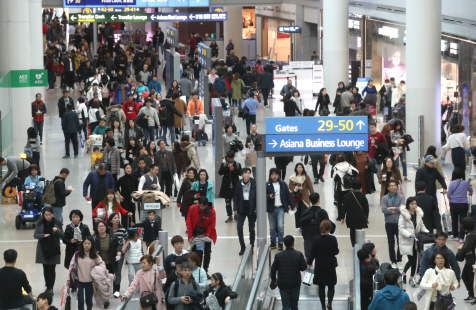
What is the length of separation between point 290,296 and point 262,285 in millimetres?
592

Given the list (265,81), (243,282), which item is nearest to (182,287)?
(243,282)

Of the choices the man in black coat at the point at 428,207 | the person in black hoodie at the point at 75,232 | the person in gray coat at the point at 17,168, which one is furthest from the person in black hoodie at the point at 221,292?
the person in gray coat at the point at 17,168

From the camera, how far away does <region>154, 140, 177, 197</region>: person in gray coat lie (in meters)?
16.1

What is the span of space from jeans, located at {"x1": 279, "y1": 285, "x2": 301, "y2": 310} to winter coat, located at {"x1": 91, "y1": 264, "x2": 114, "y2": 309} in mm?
2258

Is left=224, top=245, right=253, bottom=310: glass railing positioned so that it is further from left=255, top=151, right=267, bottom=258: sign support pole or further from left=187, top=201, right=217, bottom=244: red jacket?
left=187, top=201, right=217, bottom=244: red jacket

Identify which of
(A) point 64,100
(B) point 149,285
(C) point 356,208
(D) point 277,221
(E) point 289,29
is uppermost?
(E) point 289,29

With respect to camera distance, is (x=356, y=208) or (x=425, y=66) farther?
(x=425, y=66)

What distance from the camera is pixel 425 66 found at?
2084cm


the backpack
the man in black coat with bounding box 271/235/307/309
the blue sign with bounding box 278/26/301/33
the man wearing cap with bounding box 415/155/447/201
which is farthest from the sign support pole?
the blue sign with bounding box 278/26/301/33

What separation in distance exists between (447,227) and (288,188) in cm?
289

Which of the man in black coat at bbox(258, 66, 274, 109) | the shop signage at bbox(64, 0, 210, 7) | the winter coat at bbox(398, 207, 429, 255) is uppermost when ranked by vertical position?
the shop signage at bbox(64, 0, 210, 7)

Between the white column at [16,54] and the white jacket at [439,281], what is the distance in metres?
14.1

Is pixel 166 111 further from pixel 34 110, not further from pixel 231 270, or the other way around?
pixel 231 270

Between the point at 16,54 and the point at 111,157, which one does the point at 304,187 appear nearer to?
the point at 111,157
